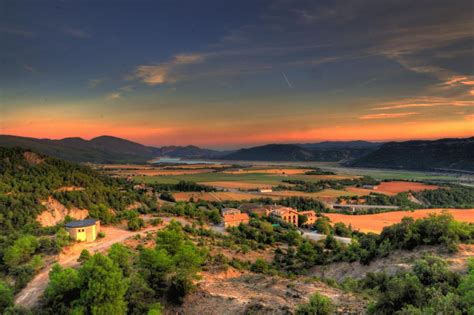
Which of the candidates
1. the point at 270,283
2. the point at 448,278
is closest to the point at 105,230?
the point at 270,283

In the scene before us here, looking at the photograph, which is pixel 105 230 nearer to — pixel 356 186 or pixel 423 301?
pixel 423 301

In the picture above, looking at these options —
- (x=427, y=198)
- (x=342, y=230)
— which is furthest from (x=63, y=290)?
(x=427, y=198)

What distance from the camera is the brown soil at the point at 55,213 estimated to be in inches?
2308

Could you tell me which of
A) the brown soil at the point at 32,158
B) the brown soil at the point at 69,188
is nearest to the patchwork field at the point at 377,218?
the brown soil at the point at 69,188

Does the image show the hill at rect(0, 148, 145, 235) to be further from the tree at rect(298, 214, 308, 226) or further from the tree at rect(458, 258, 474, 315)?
the tree at rect(458, 258, 474, 315)

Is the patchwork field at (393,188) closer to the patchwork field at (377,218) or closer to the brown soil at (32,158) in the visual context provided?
the patchwork field at (377,218)

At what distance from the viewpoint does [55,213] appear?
61594mm

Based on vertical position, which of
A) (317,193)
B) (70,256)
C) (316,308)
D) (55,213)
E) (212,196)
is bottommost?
(317,193)

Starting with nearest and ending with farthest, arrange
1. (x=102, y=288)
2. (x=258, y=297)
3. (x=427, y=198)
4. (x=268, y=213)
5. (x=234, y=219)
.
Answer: (x=102, y=288) < (x=258, y=297) < (x=234, y=219) < (x=268, y=213) < (x=427, y=198)

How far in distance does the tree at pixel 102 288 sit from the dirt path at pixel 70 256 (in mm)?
6791

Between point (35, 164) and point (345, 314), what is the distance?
262 ft

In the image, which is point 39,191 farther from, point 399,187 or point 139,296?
point 399,187

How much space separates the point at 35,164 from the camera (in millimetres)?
77812

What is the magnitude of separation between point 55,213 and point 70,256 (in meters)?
29.7
